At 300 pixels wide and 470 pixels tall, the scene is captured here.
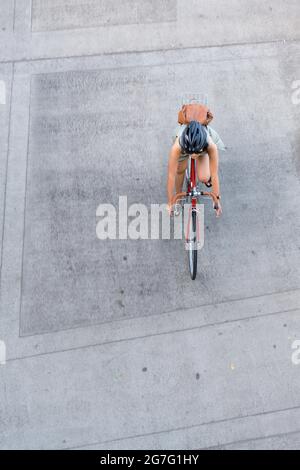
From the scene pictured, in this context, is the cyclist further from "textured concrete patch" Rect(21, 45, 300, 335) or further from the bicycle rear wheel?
"textured concrete patch" Rect(21, 45, 300, 335)

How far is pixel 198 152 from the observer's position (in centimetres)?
388

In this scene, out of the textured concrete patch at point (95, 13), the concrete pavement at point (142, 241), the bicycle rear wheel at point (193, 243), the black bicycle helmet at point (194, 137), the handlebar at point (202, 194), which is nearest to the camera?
the black bicycle helmet at point (194, 137)

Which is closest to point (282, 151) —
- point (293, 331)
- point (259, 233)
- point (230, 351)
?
point (259, 233)

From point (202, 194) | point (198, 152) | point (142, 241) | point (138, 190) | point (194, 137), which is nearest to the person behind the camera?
point (194, 137)

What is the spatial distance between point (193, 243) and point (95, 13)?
4079 millimetres

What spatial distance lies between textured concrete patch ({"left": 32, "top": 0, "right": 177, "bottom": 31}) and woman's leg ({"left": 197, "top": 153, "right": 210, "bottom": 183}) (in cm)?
316

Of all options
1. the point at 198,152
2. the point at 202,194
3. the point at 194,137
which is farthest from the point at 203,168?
the point at 194,137

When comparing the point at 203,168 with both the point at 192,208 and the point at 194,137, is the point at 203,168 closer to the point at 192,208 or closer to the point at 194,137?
the point at 192,208

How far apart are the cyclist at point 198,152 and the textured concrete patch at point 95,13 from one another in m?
3.05

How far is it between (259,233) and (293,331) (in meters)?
1.20

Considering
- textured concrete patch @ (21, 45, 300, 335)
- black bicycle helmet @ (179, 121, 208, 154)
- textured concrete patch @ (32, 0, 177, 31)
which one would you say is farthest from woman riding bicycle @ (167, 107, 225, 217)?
textured concrete patch @ (32, 0, 177, 31)

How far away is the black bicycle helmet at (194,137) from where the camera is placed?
3.73 metres

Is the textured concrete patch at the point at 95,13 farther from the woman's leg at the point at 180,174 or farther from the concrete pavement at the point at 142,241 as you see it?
the woman's leg at the point at 180,174

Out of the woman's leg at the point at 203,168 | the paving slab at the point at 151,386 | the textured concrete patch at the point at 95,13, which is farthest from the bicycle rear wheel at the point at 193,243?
the textured concrete patch at the point at 95,13
